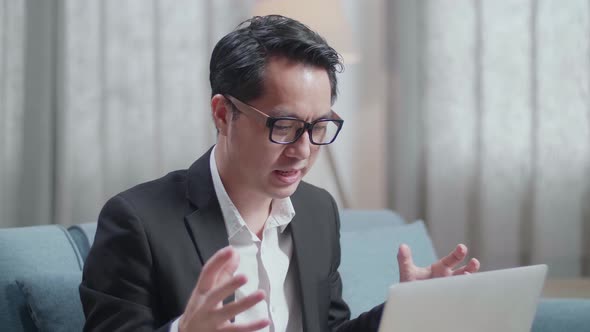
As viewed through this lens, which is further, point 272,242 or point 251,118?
point 272,242

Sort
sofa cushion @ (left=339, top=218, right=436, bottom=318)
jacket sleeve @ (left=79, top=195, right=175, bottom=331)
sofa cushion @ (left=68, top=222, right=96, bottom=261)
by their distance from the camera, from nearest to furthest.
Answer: jacket sleeve @ (left=79, top=195, right=175, bottom=331)
sofa cushion @ (left=68, top=222, right=96, bottom=261)
sofa cushion @ (left=339, top=218, right=436, bottom=318)

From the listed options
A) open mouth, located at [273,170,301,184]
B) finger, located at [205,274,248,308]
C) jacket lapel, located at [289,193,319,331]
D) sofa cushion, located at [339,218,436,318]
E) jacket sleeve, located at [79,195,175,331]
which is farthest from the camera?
sofa cushion, located at [339,218,436,318]

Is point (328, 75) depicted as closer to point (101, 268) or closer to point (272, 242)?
point (272, 242)

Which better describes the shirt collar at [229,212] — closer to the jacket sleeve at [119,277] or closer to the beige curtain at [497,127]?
the jacket sleeve at [119,277]

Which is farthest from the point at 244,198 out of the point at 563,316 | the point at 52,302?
the point at 563,316

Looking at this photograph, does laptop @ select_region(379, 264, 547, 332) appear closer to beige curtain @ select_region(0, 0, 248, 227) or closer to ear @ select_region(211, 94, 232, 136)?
ear @ select_region(211, 94, 232, 136)

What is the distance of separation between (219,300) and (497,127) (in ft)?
6.79

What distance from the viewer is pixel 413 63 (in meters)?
2.85

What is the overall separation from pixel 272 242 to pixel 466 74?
5.43ft

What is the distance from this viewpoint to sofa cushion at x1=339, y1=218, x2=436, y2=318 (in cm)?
173

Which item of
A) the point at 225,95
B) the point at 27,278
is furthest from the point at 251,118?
the point at 27,278

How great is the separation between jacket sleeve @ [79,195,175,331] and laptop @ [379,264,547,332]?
374mm

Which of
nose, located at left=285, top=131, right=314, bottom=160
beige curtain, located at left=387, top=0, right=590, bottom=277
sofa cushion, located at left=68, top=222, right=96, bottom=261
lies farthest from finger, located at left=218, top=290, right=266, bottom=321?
beige curtain, located at left=387, top=0, right=590, bottom=277

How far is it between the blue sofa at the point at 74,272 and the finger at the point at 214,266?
0.54 metres
